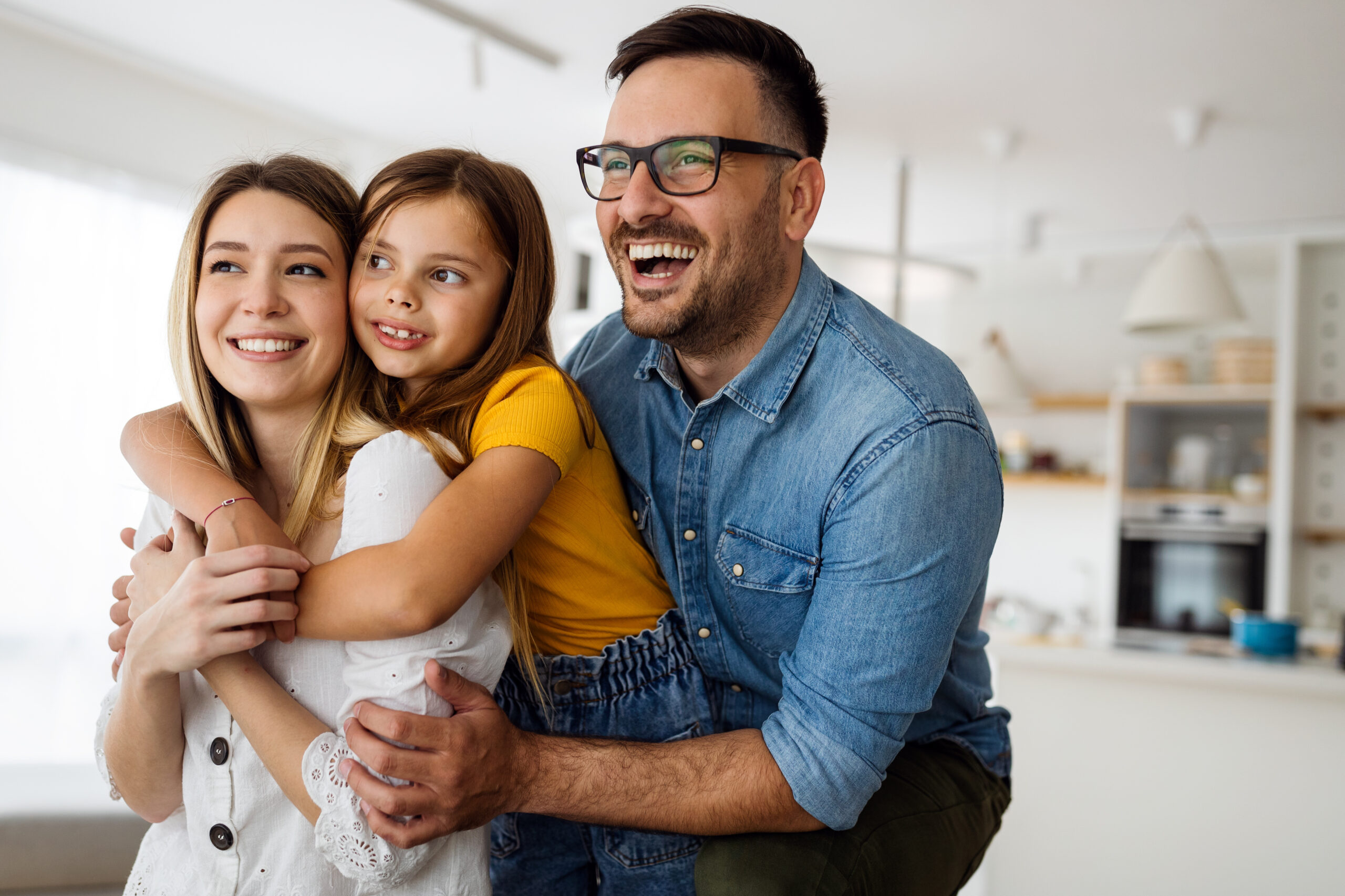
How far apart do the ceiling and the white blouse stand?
2.22m

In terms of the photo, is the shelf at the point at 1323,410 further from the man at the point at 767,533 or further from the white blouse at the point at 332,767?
the white blouse at the point at 332,767

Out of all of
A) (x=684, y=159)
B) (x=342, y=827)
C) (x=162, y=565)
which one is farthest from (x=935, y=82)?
(x=342, y=827)

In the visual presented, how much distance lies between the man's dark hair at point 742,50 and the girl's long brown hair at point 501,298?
0.30 m

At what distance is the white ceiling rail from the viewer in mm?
3477

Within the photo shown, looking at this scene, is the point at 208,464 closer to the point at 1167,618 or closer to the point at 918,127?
the point at 918,127

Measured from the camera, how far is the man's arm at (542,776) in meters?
1.15

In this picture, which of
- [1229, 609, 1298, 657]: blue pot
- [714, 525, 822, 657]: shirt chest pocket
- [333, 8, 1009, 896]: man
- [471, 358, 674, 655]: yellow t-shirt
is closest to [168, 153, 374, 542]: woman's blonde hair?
[471, 358, 674, 655]: yellow t-shirt

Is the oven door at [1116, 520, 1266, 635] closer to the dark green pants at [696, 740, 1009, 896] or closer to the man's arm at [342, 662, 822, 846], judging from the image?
the dark green pants at [696, 740, 1009, 896]

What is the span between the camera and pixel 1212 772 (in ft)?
8.97

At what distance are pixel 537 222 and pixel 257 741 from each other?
0.79 metres

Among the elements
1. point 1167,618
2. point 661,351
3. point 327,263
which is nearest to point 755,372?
point 661,351

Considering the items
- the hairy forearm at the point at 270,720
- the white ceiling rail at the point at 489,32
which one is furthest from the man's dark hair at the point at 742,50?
the white ceiling rail at the point at 489,32

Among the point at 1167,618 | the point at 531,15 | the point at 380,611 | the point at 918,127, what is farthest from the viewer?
the point at 1167,618

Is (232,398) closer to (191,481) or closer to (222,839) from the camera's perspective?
(191,481)
